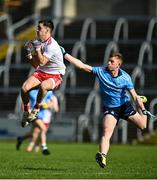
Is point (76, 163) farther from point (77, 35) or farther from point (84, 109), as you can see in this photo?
point (77, 35)

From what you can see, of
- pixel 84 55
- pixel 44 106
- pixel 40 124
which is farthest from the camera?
pixel 84 55

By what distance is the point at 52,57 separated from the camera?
1778cm

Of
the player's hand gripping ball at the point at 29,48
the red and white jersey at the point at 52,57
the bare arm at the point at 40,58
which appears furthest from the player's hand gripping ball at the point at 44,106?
the player's hand gripping ball at the point at 29,48

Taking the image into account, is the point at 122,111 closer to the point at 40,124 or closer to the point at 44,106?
the point at 44,106

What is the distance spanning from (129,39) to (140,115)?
80.6 ft

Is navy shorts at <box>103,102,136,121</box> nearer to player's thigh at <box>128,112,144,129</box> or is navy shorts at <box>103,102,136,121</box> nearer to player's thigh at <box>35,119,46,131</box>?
player's thigh at <box>128,112,144,129</box>

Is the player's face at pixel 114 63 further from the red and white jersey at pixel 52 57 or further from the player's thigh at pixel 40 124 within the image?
the player's thigh at pixel 40 124

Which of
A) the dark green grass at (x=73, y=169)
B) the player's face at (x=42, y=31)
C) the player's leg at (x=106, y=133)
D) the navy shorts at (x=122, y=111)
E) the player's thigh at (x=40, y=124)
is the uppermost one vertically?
the player's face at (x=42, y=31)

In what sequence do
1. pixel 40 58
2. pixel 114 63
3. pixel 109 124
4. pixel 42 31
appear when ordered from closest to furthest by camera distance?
pixel 109 124 < pixel 114 63 < pixel 40 58 < pixel 42 31

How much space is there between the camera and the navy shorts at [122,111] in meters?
16.7

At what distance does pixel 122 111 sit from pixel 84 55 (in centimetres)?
2198

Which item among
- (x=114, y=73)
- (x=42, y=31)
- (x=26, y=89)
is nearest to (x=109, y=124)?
(x=114, y=73)

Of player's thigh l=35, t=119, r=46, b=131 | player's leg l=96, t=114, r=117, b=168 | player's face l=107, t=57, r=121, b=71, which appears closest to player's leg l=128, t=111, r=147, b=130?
player's leg l=96, t=114, r=117, b=168

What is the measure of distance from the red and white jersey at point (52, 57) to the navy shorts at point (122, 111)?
5.59 feet
